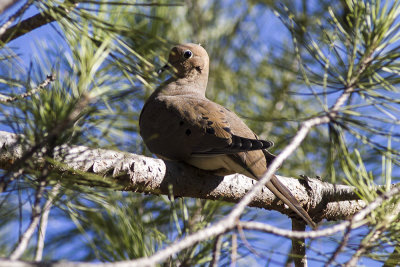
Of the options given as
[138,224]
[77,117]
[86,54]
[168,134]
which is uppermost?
[86,54]

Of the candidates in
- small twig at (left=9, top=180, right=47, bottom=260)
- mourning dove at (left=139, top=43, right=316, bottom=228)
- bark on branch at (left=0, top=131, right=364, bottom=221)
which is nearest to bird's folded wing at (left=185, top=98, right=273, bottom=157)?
mourning dove at (left=139, top=43, right=316, bottom=228)

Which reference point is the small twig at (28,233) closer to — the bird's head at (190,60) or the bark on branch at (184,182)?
the bark on branch at (184,182)

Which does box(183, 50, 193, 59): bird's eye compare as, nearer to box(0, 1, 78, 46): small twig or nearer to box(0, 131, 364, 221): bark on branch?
box(0, 131, 364, 221): bark on branch

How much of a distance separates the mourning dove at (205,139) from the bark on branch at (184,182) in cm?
9

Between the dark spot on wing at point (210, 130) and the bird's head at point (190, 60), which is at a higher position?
the bird's head at point (190, 60)

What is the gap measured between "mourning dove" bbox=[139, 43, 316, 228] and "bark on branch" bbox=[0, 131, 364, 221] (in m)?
0.09

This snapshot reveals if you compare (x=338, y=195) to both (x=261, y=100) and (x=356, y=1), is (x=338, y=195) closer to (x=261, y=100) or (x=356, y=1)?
(x=356, y=1)

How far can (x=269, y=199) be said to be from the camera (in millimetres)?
2486

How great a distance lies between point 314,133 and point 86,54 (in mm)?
2172

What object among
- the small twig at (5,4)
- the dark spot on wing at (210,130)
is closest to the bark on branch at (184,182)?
the dark spot on wing at (210,130)

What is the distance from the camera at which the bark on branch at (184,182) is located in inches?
72.6

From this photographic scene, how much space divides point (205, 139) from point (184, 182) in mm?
297

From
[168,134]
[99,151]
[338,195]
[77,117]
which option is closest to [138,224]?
[99,151]

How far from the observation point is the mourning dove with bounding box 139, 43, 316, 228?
2428 mm
